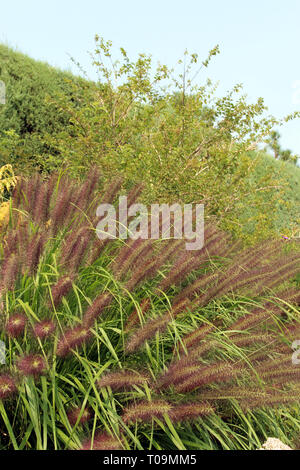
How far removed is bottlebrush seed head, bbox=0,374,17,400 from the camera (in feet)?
4.88

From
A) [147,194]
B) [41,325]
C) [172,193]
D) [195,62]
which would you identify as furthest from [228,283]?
[195,62]

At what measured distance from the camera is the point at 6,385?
4.90 ft

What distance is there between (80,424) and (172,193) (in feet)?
10.3

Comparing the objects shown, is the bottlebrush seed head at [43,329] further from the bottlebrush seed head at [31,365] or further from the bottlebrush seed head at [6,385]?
the bottlebrush seed head at [6,385]

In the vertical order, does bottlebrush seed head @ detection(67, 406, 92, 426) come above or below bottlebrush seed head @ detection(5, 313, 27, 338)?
below

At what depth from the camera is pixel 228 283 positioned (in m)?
2.06

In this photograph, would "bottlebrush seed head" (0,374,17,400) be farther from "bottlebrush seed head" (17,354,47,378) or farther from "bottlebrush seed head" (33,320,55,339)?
"bottlebrush seed head" (33,320,55,339)

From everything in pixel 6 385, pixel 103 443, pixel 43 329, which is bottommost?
pixel 103 443

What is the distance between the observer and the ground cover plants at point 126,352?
155cm

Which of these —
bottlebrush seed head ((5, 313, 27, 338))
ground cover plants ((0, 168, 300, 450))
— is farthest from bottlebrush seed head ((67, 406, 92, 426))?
bottlebrush seed head ((5, 313, 27, 338))

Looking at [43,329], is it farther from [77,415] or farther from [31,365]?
[77,415]

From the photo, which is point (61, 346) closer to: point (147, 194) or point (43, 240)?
point (43, 240)

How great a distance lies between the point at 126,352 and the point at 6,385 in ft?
1.32

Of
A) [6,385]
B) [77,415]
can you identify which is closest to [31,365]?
[6,385]
